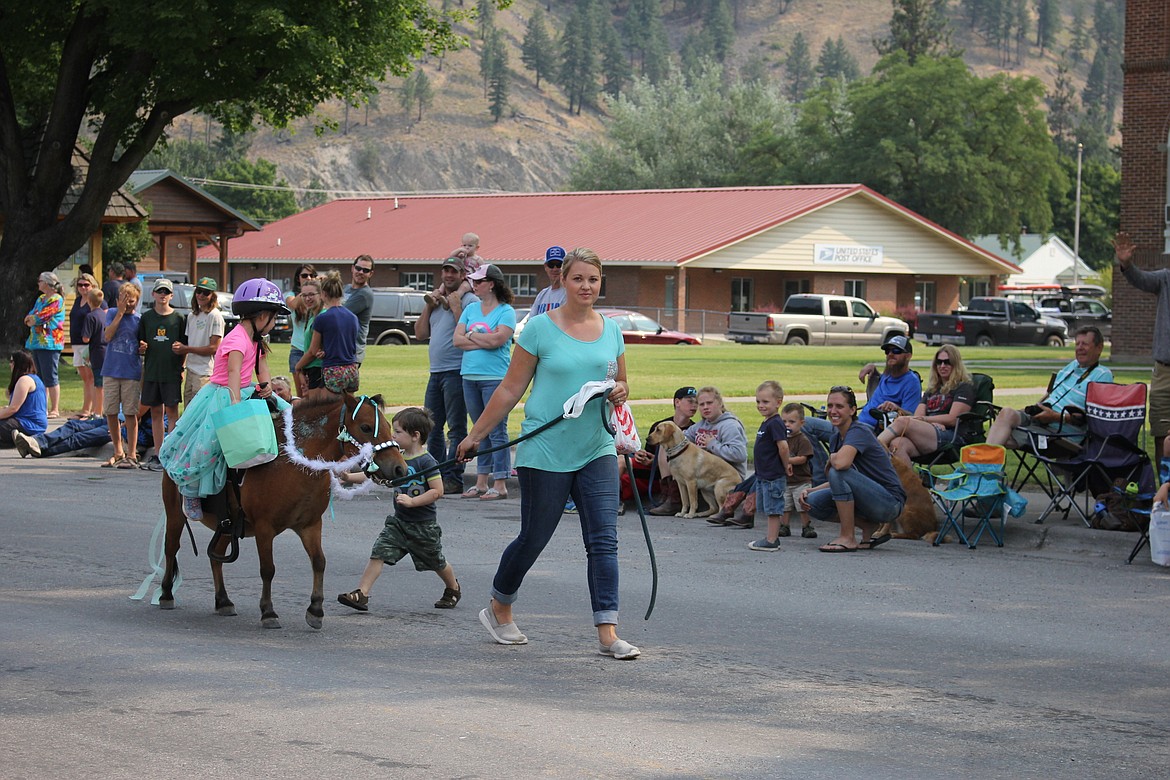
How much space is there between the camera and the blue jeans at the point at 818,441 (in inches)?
491

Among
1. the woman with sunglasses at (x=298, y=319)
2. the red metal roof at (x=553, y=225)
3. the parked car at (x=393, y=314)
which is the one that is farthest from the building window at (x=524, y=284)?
the woman with sunglasses at (x=298, y=319)

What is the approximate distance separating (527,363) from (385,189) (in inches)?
6169

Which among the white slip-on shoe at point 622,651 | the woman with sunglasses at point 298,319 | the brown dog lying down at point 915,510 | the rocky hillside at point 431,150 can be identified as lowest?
the white slip-on shoe at point 622,651

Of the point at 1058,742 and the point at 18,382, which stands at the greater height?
the point at 18,382

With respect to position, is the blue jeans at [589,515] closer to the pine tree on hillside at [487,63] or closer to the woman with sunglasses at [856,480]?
the woman with sunglasses at [856,480]

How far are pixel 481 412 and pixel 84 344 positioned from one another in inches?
331

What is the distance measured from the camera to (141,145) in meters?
28.7

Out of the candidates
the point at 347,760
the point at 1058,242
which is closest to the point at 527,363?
the point at 347,760

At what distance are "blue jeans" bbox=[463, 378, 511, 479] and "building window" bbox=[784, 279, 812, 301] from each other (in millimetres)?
52172

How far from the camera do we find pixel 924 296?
6988 centimetres

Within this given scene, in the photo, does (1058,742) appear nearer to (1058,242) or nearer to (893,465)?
(893,465)

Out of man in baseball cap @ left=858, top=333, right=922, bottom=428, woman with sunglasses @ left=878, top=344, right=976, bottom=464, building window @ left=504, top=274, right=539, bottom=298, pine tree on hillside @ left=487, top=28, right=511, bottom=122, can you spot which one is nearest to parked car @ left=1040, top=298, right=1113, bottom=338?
building window @ left=504, top=274, right=539, bottom=298

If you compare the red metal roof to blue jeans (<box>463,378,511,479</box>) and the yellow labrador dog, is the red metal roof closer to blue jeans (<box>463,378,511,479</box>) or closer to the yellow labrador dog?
blue jeans (<box>463,378,511,479</box>)

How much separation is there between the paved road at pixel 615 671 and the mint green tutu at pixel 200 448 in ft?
2.68
